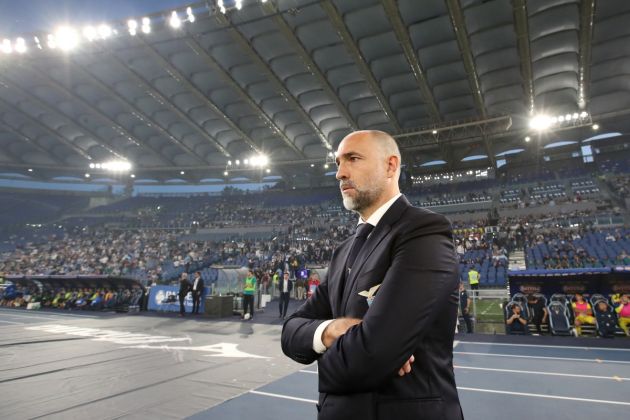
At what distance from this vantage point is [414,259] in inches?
50.8

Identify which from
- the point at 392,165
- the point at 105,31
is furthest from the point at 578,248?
the point at 105,31

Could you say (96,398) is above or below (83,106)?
below

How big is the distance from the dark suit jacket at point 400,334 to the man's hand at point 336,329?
0.16 ft

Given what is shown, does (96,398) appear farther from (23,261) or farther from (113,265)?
(23,261)

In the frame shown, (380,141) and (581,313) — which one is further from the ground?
(380,141)

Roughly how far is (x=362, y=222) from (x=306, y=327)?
0.58m

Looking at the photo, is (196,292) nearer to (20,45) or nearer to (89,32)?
(89,32)

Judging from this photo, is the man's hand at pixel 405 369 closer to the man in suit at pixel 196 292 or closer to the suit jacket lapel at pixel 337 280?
the suit jacket lapel at pixel 337 280

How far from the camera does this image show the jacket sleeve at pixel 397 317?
117 centimetres

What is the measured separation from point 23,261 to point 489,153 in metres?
42.8

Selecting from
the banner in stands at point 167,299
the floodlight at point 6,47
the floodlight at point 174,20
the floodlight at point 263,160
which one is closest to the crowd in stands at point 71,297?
the banner in stands at point 167,299

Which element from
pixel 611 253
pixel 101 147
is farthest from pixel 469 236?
pixel 101 147

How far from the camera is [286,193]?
45.3 meters

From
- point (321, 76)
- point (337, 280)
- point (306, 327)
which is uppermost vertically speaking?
point (321, 76)
